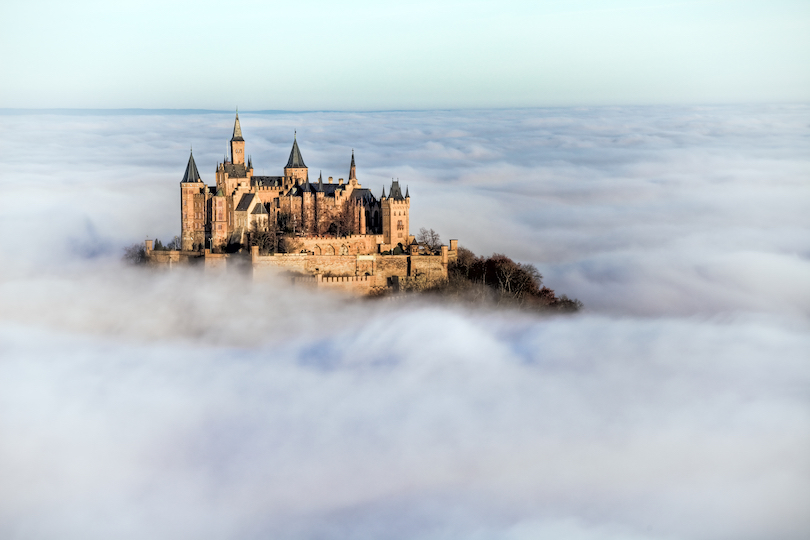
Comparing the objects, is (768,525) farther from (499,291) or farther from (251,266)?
(251,266)

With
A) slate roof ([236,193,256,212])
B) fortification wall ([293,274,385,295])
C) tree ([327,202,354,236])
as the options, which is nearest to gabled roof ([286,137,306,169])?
slate roof ([236,193,256,212])

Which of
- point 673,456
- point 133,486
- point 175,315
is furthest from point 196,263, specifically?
point 673,456

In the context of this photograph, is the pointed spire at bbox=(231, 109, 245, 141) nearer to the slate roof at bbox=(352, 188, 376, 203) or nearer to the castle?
the castle

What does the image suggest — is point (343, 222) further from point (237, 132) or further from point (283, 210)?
point (237, 132)


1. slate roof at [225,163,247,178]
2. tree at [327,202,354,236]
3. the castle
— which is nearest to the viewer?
the castle

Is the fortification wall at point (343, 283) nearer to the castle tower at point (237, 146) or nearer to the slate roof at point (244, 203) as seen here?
the slate roof at point (244, 203)

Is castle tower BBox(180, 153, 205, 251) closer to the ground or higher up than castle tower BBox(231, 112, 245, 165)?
closer to the ground
